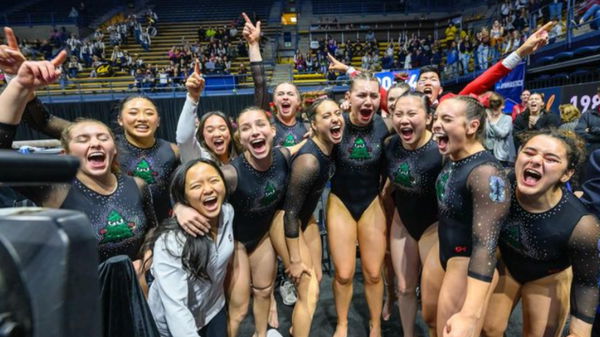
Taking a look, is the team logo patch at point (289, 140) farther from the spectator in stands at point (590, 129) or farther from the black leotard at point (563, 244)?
the spectator in stands at point (590, 129)

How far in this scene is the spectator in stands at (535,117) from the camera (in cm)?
549

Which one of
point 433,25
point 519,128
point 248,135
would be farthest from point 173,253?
point 433,25

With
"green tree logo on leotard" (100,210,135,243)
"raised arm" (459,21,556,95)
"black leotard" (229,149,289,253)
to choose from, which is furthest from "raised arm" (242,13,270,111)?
"green tree logo on leotard" (100,210,135,243)

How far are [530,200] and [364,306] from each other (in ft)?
7.26

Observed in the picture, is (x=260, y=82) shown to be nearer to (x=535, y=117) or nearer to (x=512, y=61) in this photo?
(x=512, y=61)

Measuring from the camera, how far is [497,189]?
1920mm

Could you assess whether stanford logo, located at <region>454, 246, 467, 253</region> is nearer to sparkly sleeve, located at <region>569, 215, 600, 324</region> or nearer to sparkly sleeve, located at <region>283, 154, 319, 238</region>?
sparkly sleeve, located at <region>569, 215, 600, 324</region>

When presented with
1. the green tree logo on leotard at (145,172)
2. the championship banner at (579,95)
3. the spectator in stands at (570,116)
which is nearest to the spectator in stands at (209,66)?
the championship banner at (579,95)

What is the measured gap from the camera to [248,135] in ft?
8.59

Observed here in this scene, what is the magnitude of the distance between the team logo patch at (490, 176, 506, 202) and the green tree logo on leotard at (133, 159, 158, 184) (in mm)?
2296

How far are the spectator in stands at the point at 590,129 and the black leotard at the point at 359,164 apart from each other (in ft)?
12.2

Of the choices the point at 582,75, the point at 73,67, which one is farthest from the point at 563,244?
the point at 73,67

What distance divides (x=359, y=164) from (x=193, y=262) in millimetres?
1455

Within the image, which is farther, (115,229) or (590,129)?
(590,129)
